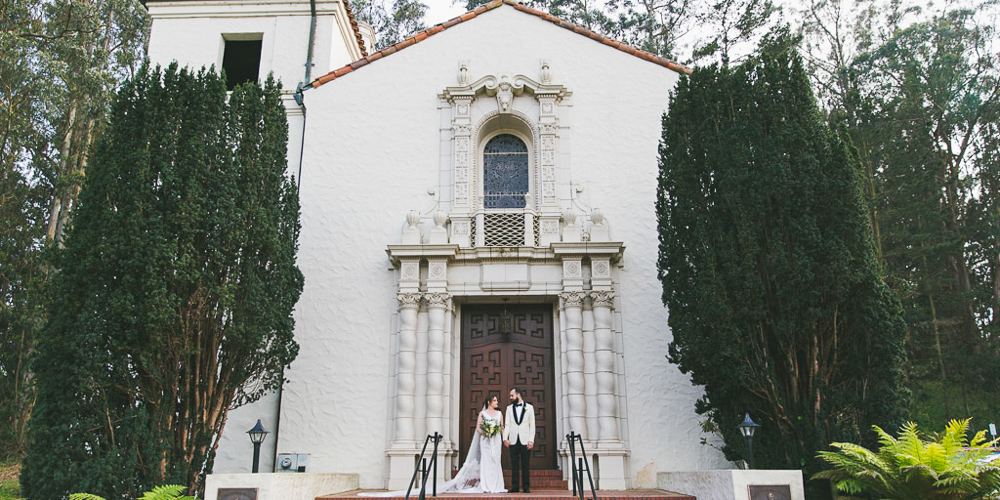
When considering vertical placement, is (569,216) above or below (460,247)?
above

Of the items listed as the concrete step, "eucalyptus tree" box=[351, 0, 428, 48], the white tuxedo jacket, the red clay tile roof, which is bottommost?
the concrete step

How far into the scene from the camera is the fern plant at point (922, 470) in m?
6.07

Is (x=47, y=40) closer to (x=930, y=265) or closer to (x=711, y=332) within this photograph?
(x=711, y=332)

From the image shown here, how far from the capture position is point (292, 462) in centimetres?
980

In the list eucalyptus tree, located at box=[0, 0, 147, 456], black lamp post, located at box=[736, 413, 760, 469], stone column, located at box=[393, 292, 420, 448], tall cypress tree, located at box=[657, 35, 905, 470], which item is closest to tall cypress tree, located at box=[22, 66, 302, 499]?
Answer: stone column, located at box=[393, 292, 420, 448]

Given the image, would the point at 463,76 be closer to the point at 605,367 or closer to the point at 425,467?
the point at 605,367

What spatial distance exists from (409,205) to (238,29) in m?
5.20

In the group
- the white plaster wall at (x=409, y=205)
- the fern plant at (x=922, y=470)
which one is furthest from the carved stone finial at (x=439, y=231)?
the fern plant at (x=922, y=470)

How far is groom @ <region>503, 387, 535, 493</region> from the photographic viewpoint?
8.71 m

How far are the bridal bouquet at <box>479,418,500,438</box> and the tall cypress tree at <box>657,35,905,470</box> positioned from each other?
7.94 ft

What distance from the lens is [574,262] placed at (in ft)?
34.0

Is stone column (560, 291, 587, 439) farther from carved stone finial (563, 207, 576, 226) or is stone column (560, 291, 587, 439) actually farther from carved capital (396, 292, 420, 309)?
carved capital (396, 292, 420, 309)

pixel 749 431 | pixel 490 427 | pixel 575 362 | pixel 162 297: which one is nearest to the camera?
pixel 162 297

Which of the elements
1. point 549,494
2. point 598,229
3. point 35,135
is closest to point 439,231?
point 598,229
